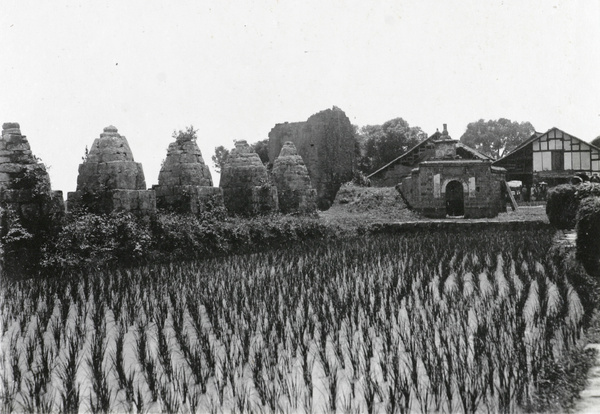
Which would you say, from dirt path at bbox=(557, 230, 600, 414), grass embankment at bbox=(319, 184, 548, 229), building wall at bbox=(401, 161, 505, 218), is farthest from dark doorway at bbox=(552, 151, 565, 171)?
dirt path at bbox=(557, 230, 600, 414)

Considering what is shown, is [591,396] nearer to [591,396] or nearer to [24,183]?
[591,396]

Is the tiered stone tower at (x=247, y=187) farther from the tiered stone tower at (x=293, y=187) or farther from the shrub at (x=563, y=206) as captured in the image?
the shrub at (x=563, y=206)

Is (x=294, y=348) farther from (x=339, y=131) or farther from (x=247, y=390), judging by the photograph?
(x=339, y=131)

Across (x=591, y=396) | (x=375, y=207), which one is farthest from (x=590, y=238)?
(x=375, y=207)

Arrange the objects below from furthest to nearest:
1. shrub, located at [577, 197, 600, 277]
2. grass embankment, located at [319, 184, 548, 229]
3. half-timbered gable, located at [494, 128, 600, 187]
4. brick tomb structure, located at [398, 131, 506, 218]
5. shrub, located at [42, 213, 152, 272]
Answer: half-timbered gable, located at [494, 128, 600, 187]
brick tomb structure, located at [398, 131, 506, 218]
grass embankment, located at [319, 184, 548, 229]
shrub, located at [42, 213, 152, 272]
shrub, located at [577, 197, 600, 277]

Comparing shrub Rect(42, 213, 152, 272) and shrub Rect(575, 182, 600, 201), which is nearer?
shrub Rect(42, 213, 152, 272)

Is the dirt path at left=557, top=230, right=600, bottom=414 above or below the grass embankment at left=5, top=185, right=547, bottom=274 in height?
below

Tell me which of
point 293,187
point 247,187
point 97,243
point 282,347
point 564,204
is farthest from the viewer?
point 293,187

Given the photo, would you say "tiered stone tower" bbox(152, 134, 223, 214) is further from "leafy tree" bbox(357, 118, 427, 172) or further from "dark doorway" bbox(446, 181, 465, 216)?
"leafy tree" bbox(357, 118, 427, 172)
